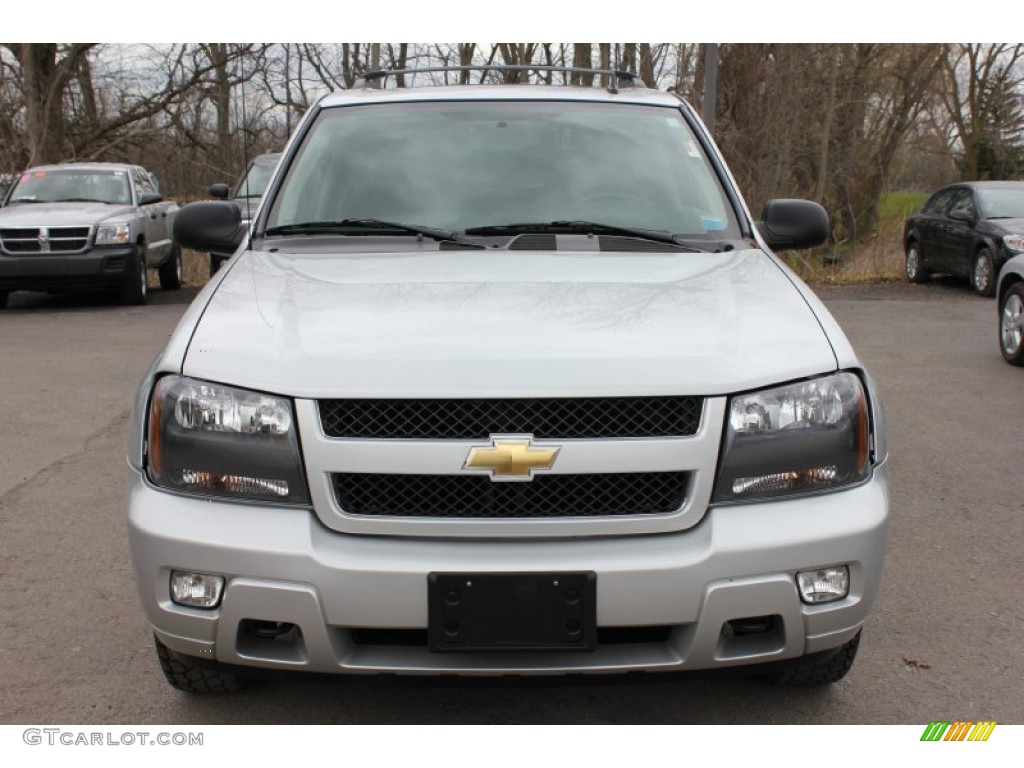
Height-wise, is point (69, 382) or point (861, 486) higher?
point (861, 486)

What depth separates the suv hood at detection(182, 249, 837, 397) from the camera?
2.57 metres

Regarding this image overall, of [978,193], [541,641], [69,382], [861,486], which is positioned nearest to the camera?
[541,641]

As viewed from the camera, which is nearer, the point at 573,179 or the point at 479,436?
the point at 479,436

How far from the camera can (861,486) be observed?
8.96 feet

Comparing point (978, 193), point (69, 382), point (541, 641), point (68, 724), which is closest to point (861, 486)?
point (541, 641)

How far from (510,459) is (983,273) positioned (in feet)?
44.4

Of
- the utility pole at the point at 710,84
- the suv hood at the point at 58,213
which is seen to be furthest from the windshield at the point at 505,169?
the utility pole at the point at 710,84

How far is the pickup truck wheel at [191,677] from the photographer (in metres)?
3.02

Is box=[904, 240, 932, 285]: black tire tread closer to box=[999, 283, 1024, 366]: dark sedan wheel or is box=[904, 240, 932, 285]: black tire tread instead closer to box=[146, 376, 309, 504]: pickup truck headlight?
box=[999, 283, 1024, 366]: dark sedan wheel

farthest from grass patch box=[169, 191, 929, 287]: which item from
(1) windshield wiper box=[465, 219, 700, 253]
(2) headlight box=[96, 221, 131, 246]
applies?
(1) windshield wiper box=[465, 219, 700, 253]

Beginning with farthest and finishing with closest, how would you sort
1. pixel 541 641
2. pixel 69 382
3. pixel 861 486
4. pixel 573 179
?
1. pixel 69 382
2. pixel 573 179
3. pixel 861 486
4. pixel 541 641

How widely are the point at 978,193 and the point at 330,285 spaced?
13.9 m

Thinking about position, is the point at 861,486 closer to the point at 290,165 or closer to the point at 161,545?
the point at 161,545

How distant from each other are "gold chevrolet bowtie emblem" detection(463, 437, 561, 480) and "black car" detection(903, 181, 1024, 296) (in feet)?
41.4
